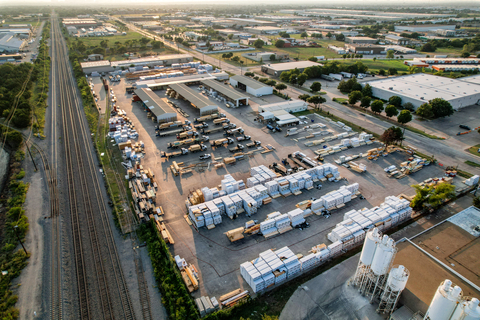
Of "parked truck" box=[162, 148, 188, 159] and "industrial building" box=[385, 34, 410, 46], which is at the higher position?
"industrial building" box=[385, 34, 410, 46]

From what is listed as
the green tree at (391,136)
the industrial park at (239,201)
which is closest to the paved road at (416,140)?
the industrial park at (239,201)

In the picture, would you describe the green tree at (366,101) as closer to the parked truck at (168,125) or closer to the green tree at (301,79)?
the green tree at (301,79)

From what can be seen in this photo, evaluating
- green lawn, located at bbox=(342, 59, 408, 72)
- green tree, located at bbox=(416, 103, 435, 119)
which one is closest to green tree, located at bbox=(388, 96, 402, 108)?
green tree, located at bbox=(416, 103, 435, 119)

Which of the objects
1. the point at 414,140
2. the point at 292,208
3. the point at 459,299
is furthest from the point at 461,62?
the point at 459,299

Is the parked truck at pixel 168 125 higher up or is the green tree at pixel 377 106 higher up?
the green tree at pixel 377 106

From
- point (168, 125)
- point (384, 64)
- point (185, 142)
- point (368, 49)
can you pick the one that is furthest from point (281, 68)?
point (368, 49)

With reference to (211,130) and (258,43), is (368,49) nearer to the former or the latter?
(258,43)

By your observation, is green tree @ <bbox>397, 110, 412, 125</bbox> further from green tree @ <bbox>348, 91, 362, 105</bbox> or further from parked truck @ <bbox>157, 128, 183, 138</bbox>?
parked truck @ <bbox>157, 128, 183, 138</bbox>
